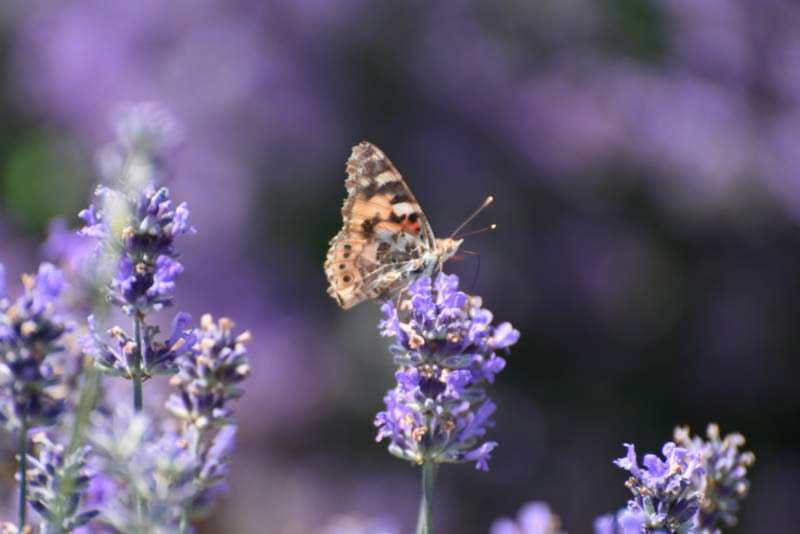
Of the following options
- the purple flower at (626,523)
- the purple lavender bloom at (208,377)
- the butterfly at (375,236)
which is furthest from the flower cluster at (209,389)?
the butterfly at (375,236)

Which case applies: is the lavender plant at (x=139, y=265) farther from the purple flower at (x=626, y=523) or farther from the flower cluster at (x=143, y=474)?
the purple flower at (x=626, y=523)

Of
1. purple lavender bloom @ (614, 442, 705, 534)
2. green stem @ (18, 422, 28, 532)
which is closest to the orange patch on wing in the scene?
purple lavender bloom @ (614, 442, 705, 534)

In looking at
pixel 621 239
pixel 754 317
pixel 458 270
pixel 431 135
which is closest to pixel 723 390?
pixel 754 317

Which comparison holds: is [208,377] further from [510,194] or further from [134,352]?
[510,194]

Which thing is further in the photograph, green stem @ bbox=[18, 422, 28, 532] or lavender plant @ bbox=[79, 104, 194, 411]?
lavender plant @ bbox=[79, 104, 194, 411]

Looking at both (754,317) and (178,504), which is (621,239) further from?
(178,504)

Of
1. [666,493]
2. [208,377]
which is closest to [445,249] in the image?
[208,377]

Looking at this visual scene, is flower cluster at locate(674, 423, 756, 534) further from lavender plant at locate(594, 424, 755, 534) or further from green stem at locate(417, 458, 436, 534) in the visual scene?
green stem at locate(417, 458, 436, 534)
